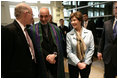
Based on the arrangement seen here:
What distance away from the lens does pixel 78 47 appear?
52.3 inches

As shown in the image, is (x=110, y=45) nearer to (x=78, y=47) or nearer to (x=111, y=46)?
(x=111, y=46)

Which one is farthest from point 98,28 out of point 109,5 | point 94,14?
point 109,5

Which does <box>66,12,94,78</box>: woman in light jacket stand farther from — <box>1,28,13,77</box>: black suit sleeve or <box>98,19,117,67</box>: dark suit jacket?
<box>1,28,13,77</box>: black suit sleeve

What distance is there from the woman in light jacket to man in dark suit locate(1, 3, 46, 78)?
0.56 meters

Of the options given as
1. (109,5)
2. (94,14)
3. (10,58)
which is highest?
(109,5)

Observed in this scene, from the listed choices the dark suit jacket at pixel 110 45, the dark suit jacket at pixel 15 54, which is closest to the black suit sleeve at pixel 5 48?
the dark suit jacket at pixel 15 54

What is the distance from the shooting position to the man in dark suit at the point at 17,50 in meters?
0.91

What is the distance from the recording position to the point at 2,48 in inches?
35.5

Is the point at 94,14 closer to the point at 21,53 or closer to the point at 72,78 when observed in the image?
the point at 72,78

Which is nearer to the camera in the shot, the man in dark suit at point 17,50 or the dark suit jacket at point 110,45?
the man in dark suit at point 17,50

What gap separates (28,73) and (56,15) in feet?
15.9

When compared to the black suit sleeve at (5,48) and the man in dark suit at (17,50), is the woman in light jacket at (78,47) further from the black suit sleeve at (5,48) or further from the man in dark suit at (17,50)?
the black suit sleeve at (5,48)

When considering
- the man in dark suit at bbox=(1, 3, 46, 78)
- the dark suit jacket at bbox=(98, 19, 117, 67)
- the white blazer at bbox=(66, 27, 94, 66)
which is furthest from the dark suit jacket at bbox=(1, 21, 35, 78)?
the dark suit jacket at bbox=(98, 19, 117, 67)

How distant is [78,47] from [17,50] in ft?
2.53
